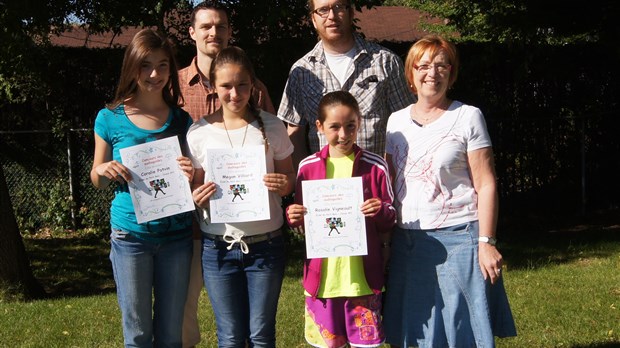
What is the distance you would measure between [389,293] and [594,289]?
3.99 m

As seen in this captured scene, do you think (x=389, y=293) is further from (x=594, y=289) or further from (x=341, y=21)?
(x=594, y=289)

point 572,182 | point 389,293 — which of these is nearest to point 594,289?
point 389,293

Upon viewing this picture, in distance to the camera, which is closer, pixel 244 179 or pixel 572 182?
pixel 244 179

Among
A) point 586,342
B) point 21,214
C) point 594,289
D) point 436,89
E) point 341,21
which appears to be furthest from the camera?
point 21,214

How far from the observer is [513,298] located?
670 centimetres

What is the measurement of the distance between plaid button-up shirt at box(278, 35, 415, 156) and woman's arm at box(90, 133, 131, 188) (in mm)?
1136

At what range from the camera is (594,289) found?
22.7ft

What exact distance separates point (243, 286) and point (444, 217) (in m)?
1.10

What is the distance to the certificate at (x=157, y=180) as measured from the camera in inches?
141

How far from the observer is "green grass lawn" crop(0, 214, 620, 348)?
5719 millimetres

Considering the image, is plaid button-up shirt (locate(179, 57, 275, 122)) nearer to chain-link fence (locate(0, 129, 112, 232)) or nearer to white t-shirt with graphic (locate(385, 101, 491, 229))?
white t-shirt with graphic (locate(385, 101, 491, 229))

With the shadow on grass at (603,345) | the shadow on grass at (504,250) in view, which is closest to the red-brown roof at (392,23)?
the shadow on grass at (504,250)

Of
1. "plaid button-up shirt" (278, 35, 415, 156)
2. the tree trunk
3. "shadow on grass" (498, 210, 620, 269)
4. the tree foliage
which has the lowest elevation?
"shadow on grass" (498, 210, 620, 269)

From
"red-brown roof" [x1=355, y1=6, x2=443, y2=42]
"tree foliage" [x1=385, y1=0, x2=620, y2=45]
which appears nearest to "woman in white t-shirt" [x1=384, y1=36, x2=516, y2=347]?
"tree foliage" [x1=385, y1=0, x2=620, y2=45]
